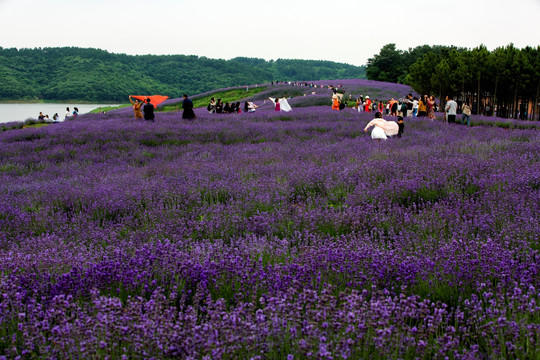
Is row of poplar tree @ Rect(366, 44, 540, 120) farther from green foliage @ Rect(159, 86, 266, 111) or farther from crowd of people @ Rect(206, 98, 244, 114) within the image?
crowd of people @ Rect(206, 98, 244, 114)

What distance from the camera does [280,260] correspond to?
135 inches

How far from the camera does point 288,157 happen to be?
948 centimetres

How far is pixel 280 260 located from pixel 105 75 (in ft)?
354

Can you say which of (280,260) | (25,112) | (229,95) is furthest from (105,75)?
(280,260)

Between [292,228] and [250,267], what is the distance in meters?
1.64

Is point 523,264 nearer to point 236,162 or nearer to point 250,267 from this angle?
point 250,267

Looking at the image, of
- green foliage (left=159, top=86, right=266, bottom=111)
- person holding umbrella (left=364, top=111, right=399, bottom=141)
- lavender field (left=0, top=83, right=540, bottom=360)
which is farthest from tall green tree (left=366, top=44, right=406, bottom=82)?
lavender field (left=0, top=83, right=540, bottom=360)

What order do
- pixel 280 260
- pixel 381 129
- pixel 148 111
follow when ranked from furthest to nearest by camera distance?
pixel 148 111 → pixel 381 129 → pixel 280 260

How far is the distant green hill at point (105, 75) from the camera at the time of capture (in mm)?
92312

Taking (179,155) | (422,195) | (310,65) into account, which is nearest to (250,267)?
(422,195)

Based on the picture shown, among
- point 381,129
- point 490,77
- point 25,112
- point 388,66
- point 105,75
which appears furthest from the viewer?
point 105,75

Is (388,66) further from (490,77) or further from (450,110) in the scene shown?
(450,110)

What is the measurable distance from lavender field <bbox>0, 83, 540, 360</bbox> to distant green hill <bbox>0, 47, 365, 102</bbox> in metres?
90.2

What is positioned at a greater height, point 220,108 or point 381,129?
point 220,108
